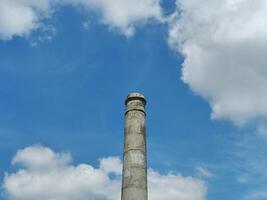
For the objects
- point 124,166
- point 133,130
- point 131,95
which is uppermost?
point 131,95

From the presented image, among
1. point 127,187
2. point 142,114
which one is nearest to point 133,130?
point 142,114

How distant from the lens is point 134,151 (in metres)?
20.8

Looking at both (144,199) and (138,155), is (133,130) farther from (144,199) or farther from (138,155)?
(144,199)

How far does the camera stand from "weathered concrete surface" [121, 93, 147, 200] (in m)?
20.2

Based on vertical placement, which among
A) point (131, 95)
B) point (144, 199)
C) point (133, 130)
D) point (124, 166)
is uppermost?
point (131, 95)

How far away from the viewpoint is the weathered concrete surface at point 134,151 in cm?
2017

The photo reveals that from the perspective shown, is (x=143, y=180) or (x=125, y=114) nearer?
(x=143, y=180)

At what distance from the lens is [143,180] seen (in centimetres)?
2044

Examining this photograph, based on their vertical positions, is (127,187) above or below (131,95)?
below

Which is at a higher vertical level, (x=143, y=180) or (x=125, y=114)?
(x=125, y=114)

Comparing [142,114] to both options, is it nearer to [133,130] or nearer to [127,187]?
[133,130]

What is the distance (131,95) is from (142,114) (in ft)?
3.26

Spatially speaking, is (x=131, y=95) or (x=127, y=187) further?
(x=131, y=95)

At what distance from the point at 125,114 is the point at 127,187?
132 inches
